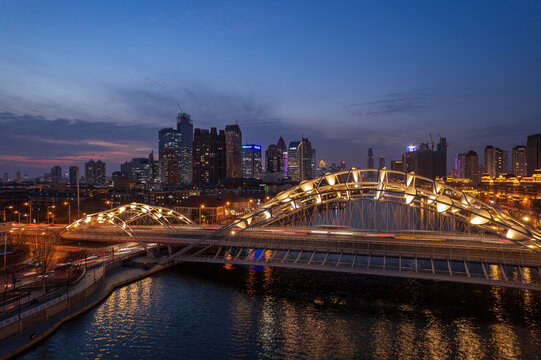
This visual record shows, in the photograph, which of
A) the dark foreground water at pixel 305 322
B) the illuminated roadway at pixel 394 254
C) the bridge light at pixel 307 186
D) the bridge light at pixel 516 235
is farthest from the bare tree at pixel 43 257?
the bridge light at pixel 516 235

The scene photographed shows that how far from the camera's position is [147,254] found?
50094mm

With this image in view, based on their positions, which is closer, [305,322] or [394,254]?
[305,322]

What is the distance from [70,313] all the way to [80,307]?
1.50 m

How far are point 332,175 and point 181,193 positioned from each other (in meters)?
126

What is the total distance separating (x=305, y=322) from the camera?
30.7m

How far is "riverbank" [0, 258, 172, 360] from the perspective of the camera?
24344 mm

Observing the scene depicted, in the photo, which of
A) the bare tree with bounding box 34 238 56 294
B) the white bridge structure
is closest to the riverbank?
the white bridge structure

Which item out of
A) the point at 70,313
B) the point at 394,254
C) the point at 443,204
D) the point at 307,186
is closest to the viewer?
the point at 70,313

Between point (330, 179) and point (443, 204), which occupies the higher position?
point (330, 179)

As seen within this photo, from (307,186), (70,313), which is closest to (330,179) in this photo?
(307,186)

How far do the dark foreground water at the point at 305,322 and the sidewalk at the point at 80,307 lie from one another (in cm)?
80

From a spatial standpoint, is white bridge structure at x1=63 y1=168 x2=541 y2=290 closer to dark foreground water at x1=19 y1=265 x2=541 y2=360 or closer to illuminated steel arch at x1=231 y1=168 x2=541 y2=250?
illuminated steel arch at x1=231 y1=168 x2=541 y2=250

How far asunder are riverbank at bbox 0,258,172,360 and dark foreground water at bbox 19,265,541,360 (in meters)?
0.63

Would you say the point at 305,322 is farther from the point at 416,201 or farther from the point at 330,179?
the point at 416,201
